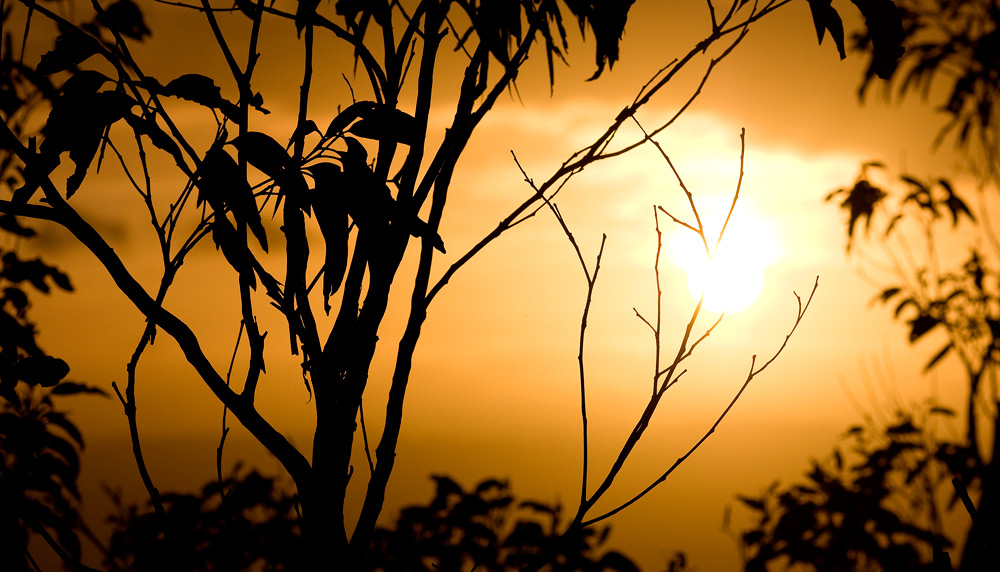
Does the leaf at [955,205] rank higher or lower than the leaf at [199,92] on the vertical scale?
higher

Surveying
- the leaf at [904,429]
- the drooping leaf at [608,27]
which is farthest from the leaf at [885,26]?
the leaf at [904,429]

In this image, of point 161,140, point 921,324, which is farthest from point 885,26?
point 921,324

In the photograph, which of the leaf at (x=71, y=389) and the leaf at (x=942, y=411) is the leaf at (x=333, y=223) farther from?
the leaf at (x=942, y=411)

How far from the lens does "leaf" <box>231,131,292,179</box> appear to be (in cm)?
84

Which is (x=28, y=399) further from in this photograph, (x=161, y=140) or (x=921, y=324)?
(x=921, y=324)

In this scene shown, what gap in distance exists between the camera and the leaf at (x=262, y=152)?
845mm

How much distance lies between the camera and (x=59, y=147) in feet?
2.87

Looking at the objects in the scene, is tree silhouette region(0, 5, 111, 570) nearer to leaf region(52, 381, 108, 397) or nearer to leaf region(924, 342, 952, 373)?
leaf region(52, 381, 108, 397)

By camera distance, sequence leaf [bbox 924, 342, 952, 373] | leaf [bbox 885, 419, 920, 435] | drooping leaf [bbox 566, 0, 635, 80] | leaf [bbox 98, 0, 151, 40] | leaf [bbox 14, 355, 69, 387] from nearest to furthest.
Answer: drooping leaf [bbox 566, 0, 635, 80] → leaf [bbox 14, 355, 69, 387] → leaf [bbox 98, 0, 151, 40] → leaf [bbox 924, 342, 952, 373] → leaf [bbox 885, 419, 920, 435]

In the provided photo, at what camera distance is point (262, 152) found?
0.85 metres

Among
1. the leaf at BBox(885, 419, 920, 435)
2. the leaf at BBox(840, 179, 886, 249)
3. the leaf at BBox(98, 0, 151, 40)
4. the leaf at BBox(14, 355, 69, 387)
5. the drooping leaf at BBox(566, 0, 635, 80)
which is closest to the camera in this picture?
the drooping leaf at BBox(566, 0, 635, 80)

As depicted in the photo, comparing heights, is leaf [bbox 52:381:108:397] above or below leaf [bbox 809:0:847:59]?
above

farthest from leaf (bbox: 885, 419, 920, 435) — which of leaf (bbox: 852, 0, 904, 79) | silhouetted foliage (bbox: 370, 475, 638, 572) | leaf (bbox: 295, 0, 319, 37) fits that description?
leaf (bbox: 295, 0, 319, 37)

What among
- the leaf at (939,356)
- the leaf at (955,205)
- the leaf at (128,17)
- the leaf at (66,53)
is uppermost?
the leaf at (128,17)
